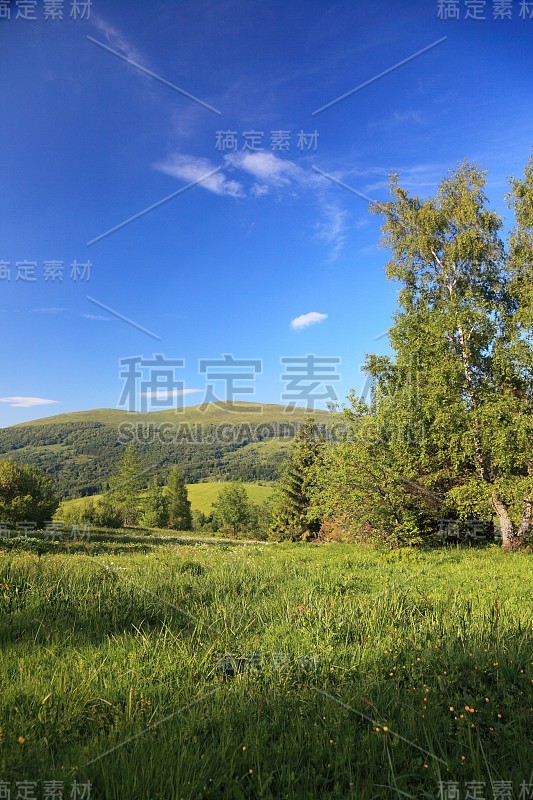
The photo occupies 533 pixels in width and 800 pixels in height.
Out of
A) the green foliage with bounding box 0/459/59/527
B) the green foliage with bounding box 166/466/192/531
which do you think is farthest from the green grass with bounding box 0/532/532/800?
the green foliage with bounding box 166/466/192/531

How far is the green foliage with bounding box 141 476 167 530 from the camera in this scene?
78.8m

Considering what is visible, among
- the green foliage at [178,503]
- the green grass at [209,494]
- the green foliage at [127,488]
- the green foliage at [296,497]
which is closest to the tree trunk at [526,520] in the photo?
the green foliage at [296,497]

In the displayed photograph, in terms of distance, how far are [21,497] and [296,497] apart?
28.9m

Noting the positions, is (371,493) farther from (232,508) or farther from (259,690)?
(232,508)

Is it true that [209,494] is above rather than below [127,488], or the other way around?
below

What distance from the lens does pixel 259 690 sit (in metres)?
4.11

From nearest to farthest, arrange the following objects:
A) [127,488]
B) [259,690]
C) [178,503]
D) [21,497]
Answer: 1. [259,690]
2. [21,497]
3. [127,488]
4. [178,503]

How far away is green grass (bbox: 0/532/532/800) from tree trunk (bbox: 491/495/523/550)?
464 inches

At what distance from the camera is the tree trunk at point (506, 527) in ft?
57.0

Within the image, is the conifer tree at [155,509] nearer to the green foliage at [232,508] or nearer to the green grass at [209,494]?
the green foliage at [232,508]

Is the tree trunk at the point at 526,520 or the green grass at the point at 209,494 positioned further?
the green grass at the point at 209,494

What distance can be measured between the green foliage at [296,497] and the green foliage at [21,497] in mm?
24561

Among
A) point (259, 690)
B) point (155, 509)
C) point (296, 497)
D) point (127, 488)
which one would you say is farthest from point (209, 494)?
point (259, 690)

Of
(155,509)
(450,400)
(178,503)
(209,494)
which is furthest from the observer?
(209,494)
